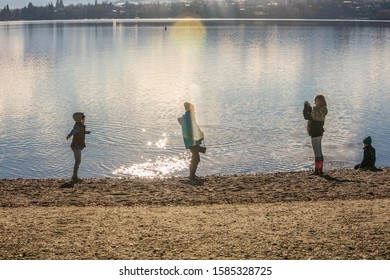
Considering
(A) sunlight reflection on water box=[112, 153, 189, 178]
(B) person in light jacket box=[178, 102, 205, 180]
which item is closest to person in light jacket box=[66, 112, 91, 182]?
(B) person in light jacket box=[178, 102, 205, 180]

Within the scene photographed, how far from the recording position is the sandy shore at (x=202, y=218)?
1047cm

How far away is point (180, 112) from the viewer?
3609cm

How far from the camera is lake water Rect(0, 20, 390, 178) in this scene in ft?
78.7

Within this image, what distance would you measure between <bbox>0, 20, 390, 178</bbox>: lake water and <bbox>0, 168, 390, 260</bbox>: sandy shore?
5177 mm

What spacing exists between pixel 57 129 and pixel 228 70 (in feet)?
110

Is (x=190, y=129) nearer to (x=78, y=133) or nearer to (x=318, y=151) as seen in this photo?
(x=78, y=133)

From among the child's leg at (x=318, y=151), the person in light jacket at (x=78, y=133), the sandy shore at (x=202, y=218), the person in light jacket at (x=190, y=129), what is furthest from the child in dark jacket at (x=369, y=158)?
the person in light jacket at (x=78, y=133)

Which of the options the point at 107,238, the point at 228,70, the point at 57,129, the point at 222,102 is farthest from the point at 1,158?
the point at 228,70

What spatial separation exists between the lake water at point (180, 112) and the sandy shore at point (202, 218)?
204 inches

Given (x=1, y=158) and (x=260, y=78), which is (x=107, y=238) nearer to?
(x=1, y=158)

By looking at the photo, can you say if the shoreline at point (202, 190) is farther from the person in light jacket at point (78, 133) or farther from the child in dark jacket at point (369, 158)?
the person in light jacket at point (78, 133)

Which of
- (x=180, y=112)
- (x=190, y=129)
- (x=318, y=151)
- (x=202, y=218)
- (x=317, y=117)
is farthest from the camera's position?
(x=180, y=112)

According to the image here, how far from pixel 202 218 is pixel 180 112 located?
2342 centimetres

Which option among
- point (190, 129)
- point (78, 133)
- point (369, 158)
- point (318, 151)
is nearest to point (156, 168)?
point (78, 133)
